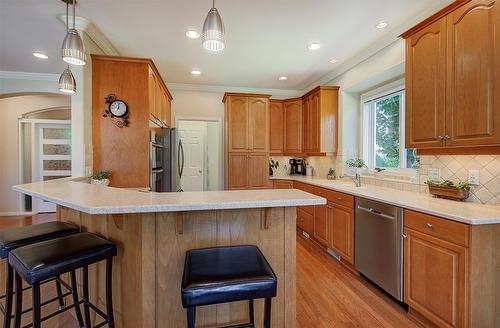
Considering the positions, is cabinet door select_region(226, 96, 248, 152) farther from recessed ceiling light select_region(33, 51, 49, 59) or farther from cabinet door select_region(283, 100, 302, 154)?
recessed ceiling light select_region(33, 51, 49, 59)

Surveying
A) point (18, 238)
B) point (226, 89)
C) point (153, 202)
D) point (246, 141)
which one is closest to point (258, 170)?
point (246, 141)

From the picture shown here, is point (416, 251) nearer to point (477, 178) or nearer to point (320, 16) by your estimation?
point (477, 178)

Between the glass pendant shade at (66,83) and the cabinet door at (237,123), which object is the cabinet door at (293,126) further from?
the glass pendant shade at (66,83)

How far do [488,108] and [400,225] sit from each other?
1006 millimetres

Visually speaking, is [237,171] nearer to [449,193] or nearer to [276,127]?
[276,127]

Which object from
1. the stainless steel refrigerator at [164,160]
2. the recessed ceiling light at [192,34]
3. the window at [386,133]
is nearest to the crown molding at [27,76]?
the stainless steel refrigerator at [164,160]

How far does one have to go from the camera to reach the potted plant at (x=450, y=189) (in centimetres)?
201

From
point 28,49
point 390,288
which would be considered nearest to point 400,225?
point 390,288

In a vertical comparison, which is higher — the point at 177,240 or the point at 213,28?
the point at 213,28

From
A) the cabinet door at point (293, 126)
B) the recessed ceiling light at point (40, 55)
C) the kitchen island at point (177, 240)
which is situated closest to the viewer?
the kitchen island at point (177, 240)

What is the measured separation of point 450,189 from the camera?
2068mm

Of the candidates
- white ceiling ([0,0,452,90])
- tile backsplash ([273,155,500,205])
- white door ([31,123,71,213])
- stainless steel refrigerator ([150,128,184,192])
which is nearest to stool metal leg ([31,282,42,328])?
stainless steel refrigerator ([150,128,184,192])

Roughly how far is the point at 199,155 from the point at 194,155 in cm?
11

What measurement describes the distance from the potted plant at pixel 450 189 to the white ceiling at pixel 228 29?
157 cm
